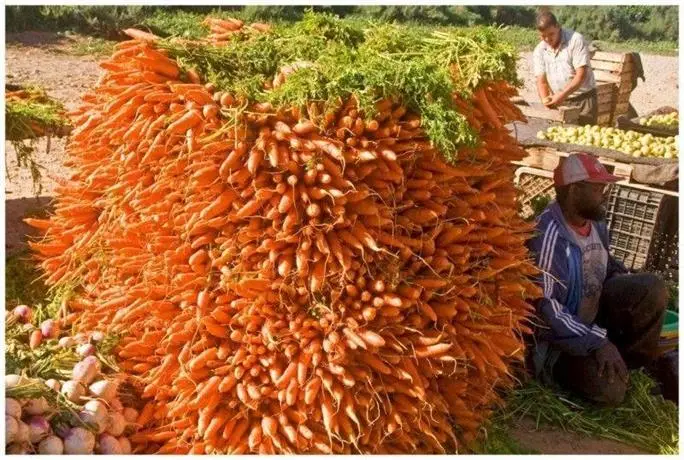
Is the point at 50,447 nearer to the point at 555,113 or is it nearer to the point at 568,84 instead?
the point at 555,113

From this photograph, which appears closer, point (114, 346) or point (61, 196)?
point (114, 346)

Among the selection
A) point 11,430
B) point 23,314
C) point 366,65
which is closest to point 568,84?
point 366,65

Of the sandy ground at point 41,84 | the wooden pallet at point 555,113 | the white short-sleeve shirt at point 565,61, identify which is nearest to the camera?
the sandy ground at point 41,84

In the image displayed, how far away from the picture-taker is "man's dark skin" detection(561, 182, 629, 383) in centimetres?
481

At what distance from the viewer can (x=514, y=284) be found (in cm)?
425

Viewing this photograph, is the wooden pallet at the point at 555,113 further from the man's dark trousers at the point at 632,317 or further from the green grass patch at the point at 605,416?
the green grass patch at the point at 605,416

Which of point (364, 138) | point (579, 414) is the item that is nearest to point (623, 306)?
point (579, 414)

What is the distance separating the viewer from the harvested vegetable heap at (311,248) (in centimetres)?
382

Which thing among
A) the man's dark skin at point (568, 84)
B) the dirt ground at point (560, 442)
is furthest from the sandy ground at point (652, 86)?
the dirt ground at point (560, 442)

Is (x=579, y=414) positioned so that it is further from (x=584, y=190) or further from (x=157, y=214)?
(x=157, y=214)

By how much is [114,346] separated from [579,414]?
244 cm

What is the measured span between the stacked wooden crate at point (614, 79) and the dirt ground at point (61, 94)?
1.41 m

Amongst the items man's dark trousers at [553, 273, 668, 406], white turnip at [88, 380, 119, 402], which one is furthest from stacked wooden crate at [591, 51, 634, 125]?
white turnip at [88, 380, 119, 402]

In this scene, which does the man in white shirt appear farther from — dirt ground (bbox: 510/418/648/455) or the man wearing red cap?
dirt ground (bbox: 510/418/648/455)
